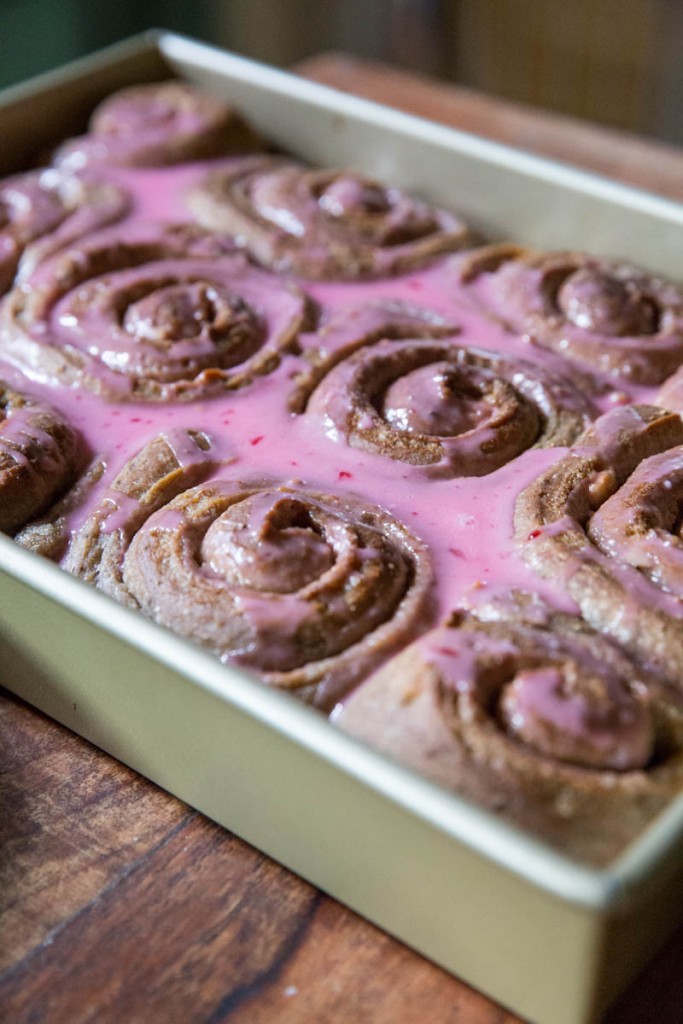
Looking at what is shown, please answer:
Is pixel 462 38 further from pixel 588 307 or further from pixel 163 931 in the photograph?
pixel 163 931

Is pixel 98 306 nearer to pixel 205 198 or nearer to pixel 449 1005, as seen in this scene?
pixel 205 198

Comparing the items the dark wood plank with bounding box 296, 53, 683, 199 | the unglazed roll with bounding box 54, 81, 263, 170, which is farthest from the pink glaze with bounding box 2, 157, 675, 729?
the dark wood plank with bounding box 296, 53, 683, 199

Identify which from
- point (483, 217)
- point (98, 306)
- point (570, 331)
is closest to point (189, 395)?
point (98, 306)

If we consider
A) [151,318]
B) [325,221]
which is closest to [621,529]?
[151,318]

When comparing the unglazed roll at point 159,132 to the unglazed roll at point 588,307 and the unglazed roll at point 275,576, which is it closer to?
the unglazed roll at point 588,307

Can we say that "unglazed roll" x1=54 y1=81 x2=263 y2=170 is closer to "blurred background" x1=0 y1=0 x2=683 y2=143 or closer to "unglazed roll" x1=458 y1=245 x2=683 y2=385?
"unglazed roll" x1=458 y1=245 x2=683 y2=385

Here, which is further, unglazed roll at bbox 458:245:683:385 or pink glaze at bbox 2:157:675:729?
unglazed roll at bbox 458:245:683:385

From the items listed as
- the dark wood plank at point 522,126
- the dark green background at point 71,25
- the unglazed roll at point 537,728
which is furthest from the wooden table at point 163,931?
the dark green background at point 71,25
